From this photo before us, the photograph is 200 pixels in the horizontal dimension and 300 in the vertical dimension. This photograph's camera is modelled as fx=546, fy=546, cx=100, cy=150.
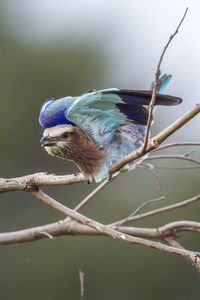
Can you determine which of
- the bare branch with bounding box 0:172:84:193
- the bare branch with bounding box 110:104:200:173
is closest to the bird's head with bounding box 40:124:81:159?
the bare branch with bounding box 0:172:84:193

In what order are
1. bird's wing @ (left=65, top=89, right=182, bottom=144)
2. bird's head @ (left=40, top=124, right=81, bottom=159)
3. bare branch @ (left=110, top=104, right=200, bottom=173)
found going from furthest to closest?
bird's head @ (left=40, top=124, right=81, bottom=159) → bird's wing @ (left=65, top=89, right=182, bottom=144) → bare branch @ (left=110, top=104, right=200, bottom=173)

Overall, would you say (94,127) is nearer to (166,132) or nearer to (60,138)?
(60,138)

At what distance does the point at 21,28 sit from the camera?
13086 mm

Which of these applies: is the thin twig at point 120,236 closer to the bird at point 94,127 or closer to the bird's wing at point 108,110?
the bird at point 94,127

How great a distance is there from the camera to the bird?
3.27 m

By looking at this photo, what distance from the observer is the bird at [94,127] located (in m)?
3.27

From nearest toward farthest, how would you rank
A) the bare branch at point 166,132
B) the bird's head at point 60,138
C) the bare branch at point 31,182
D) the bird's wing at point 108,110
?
the bare branch at point 166,132
the bare branch at point 31,182
the bird's wing at point 108,110
the bird's head at point 60,138

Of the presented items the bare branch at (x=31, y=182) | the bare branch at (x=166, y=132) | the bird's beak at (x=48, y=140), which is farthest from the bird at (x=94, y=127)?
the bare branch at (x=166, y=132)

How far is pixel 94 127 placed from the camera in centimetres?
345

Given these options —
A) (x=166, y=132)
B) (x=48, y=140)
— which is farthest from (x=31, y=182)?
(x=166, y=132)

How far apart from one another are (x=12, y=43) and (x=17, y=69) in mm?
830

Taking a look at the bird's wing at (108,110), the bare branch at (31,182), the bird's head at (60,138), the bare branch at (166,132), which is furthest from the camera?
the bird's head at (60,138)

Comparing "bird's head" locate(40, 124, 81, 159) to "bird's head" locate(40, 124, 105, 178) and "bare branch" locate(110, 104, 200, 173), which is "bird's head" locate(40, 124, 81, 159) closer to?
"bird's head" locate(40, 124, 105, 178)

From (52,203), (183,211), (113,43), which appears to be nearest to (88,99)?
(52,203)
